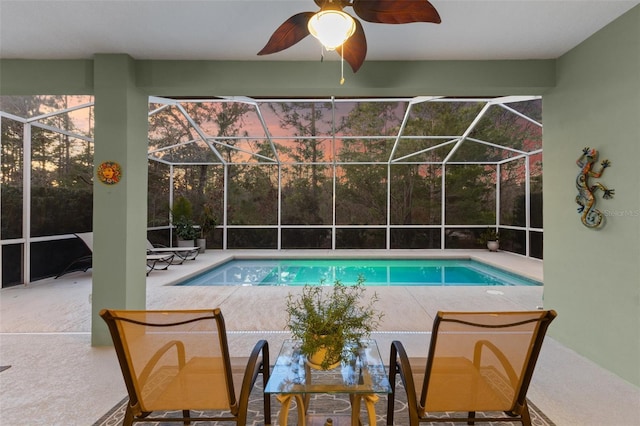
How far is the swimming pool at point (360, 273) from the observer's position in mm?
7121

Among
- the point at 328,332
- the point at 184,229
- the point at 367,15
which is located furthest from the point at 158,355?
the point at 184,229

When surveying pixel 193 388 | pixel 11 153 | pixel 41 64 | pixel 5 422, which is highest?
pixel 41 64

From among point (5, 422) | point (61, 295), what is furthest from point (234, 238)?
point (5, 422)

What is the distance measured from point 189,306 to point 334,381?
3.54 meters

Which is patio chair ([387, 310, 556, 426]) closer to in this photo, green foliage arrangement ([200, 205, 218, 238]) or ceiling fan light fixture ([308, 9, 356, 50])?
ceiling fan light fixture ([308, 9, 356, 50])

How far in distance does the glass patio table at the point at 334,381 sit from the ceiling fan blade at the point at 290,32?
190 cm

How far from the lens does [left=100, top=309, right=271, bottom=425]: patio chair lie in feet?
5.55

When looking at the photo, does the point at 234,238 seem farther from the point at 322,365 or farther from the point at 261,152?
the point at 322,365

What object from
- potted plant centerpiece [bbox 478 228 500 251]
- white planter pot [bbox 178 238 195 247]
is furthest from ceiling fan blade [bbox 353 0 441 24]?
potted plant centerpiece [bbox 478 228 500 251]

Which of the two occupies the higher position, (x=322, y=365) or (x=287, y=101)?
(x=287, y=101)

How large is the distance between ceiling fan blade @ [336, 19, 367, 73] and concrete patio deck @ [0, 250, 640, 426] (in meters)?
2.67

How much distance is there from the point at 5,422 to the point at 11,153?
5.27m

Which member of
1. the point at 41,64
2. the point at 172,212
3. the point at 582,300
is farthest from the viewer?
the point at 172,212

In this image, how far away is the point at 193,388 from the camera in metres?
1.82
